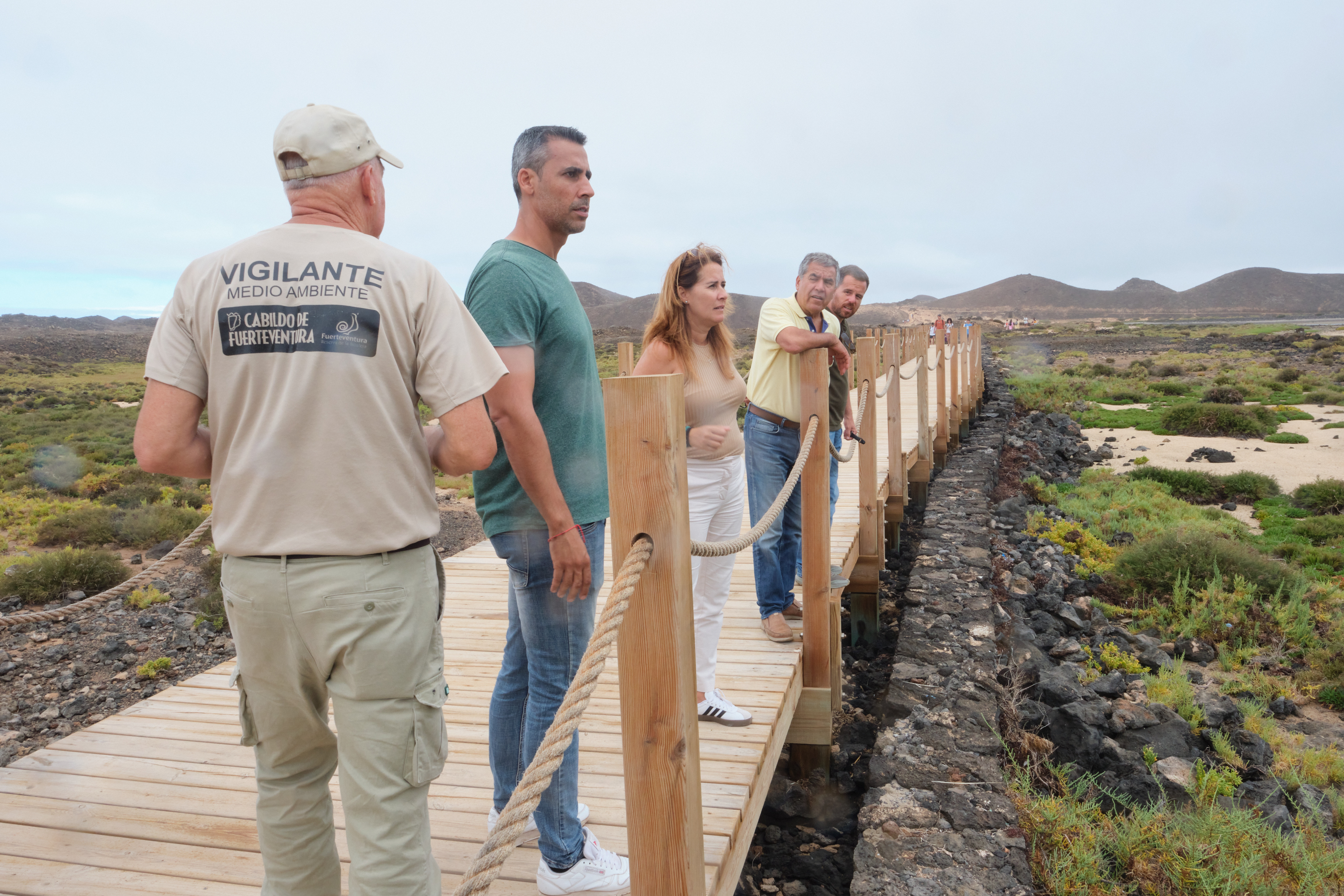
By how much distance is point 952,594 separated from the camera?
5.91 metres

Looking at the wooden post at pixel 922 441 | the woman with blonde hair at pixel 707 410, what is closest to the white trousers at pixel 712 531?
the woman with blonde hair at pixel 707 410

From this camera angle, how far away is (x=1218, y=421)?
16875mm

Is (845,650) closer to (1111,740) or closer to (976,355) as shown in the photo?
(1111,740)

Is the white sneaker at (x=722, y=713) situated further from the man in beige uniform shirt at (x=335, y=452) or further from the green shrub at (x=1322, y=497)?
the green shrub at (x=1322, y=497)

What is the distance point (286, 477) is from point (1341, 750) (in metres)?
6.31

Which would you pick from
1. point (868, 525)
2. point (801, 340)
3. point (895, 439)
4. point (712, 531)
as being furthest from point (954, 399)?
point (712, 531)

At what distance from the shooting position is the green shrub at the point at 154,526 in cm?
959

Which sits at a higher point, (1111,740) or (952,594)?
(952,594)

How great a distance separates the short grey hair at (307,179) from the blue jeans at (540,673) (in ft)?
2.95

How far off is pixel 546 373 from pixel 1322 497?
482 inches

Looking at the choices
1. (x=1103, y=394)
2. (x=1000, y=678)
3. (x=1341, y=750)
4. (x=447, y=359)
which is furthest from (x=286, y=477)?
(x=1103, y=394)

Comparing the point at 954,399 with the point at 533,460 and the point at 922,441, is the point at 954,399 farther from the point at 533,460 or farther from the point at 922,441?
the point at 533,460

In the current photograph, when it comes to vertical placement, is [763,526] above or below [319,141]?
below

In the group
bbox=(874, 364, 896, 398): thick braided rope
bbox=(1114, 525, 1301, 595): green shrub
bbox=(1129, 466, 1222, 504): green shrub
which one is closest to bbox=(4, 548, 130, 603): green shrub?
bbox=(874, 364, 896, 398): thick braided rope
